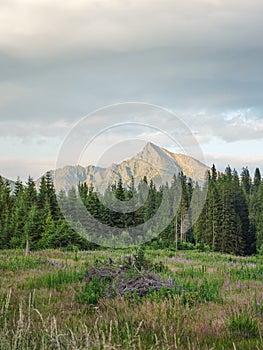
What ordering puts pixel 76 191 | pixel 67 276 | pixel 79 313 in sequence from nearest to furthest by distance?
pixel 79 313 < pixel 67 276 < pixel 76 191

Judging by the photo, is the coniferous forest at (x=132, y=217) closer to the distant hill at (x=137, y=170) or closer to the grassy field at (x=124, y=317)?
Answer: the distant hill at (x=137, y=170)

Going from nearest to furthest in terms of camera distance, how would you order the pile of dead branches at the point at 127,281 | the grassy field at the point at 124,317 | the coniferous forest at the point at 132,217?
the grassy field at the point at 124,317
the pile of dead branches at the point at 127,281
the coniferous forest at the point at 132,217

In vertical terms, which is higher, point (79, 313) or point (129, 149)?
point (129, 149)

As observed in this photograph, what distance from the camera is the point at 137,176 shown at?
1845 centimetres

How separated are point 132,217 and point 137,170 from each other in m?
9.76

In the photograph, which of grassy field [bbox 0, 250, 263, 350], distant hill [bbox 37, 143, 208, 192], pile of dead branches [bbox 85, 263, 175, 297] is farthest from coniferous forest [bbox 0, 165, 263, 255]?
grassy field [bbox 0, 250, 263, 350]

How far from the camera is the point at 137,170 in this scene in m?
18.2

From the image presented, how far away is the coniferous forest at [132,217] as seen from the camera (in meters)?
20.7

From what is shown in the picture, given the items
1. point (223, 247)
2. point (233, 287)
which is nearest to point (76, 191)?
point (233, 287)

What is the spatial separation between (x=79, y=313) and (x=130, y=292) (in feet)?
3.98

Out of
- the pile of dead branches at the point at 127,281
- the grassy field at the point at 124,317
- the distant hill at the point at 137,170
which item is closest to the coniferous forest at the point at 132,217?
the distant hill at the point at 137,170

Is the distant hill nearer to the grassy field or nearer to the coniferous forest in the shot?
the coniferous forest

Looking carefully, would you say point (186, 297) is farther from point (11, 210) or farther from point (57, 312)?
point (11, 210)

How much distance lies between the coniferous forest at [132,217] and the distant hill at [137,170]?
35 cm
